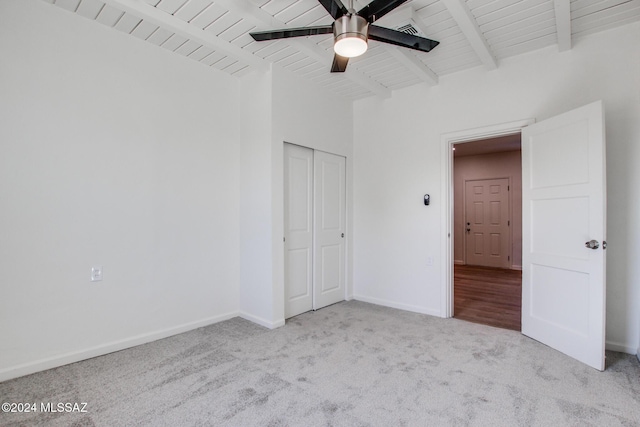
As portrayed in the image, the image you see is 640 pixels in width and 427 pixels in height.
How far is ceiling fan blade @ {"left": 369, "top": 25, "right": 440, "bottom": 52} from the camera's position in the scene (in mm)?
2238

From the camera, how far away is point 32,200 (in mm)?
2434

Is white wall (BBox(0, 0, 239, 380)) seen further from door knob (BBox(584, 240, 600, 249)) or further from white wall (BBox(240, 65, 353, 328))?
door knob (BBox(584, 240, 600, 249))

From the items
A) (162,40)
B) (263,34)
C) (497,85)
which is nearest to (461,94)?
(497,85)

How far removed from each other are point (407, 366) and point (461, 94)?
2937 millimetres

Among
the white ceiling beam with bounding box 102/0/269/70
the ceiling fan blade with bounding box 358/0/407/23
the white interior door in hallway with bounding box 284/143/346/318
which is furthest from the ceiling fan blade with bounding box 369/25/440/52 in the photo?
the white interior door in hallway with bounding box 284/143/346/318

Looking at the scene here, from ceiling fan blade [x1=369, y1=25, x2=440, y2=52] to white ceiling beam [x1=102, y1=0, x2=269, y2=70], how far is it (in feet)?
4.78

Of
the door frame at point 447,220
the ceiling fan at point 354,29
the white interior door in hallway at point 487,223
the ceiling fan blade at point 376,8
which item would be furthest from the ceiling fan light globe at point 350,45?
the white interior door in hallway at point 487,223

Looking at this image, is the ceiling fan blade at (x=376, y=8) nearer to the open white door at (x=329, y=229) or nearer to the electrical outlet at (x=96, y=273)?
the open white door at (x=329, y=229)

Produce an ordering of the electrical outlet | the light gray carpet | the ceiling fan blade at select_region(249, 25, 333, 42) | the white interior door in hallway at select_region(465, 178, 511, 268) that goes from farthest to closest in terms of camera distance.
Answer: the white interior door in hallway at select_region(465, 178, 511, 268)
the electrical outlet
the ceiling fan blade at select_region(249, 25, 333, 42)
the light gray carpet

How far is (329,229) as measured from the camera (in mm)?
4262

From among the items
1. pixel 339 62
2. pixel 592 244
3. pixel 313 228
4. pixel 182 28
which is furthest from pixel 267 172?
pixel 592 244

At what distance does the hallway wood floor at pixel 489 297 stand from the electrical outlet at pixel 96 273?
366 cm

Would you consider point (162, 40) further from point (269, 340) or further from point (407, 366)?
point (407, 366)

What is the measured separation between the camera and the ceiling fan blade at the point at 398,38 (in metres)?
2.24
